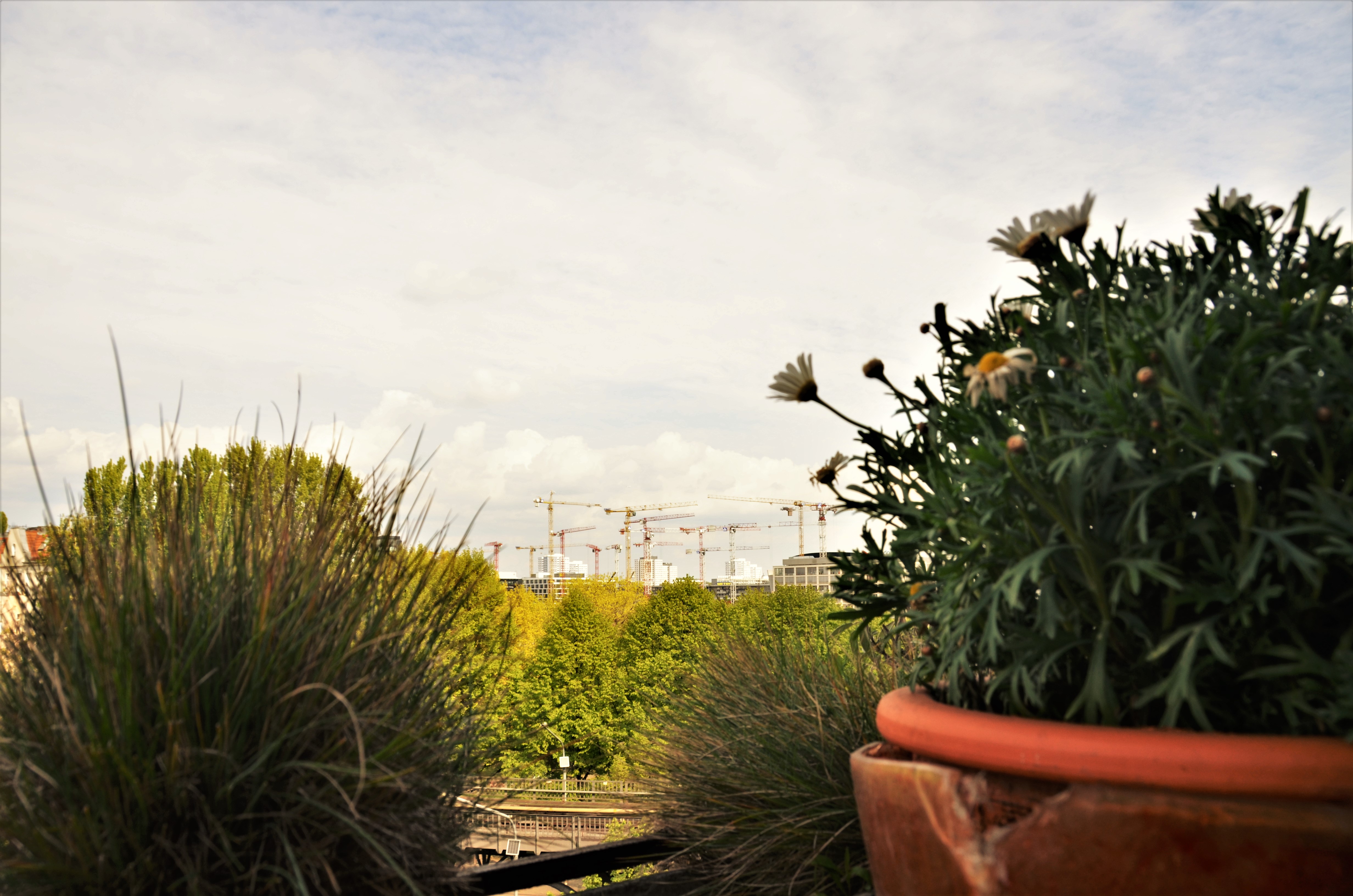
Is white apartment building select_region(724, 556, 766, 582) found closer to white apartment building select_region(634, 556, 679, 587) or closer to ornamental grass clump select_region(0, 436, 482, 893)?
white apartment building select_region(634, 556, 679, 587)

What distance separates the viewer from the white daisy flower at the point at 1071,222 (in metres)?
1.64

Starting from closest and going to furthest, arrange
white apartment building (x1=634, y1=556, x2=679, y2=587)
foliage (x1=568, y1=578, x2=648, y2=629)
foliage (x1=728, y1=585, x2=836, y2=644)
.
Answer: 1. foliage (x1=728, y1=585, x2=836, y2=644)
2. foliage (x1=568, y1=578, x2=648, y2=629)
3. white apartment building (x1=634, y1=556, x2=679, y2=587)

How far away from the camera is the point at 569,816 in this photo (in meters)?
20.7

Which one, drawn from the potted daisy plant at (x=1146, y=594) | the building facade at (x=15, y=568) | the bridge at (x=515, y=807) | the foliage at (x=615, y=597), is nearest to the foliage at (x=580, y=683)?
the foliage at (x=615, y=597)

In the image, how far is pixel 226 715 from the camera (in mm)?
1277

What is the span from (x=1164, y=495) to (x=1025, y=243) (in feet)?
1.95

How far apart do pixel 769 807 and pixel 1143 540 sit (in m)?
1.55

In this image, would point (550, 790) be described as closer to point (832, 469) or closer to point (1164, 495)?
point (832, 469)

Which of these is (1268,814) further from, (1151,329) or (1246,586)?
(1151,329)

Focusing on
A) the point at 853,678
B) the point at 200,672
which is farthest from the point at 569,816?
the point at 200,672

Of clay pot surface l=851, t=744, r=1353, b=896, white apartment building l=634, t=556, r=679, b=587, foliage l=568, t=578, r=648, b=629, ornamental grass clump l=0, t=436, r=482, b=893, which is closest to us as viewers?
clay pot surface l=851, t=744, r=1353, b=896

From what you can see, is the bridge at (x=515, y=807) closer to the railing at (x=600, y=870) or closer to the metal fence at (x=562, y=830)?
the railing at (x=600, y=870)

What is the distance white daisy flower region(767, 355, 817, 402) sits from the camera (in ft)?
6.52

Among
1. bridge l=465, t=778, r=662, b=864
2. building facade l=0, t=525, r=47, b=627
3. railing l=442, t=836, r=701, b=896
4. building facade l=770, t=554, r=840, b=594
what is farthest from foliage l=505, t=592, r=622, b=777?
building facade l=770, t=554, r=840, b=594
